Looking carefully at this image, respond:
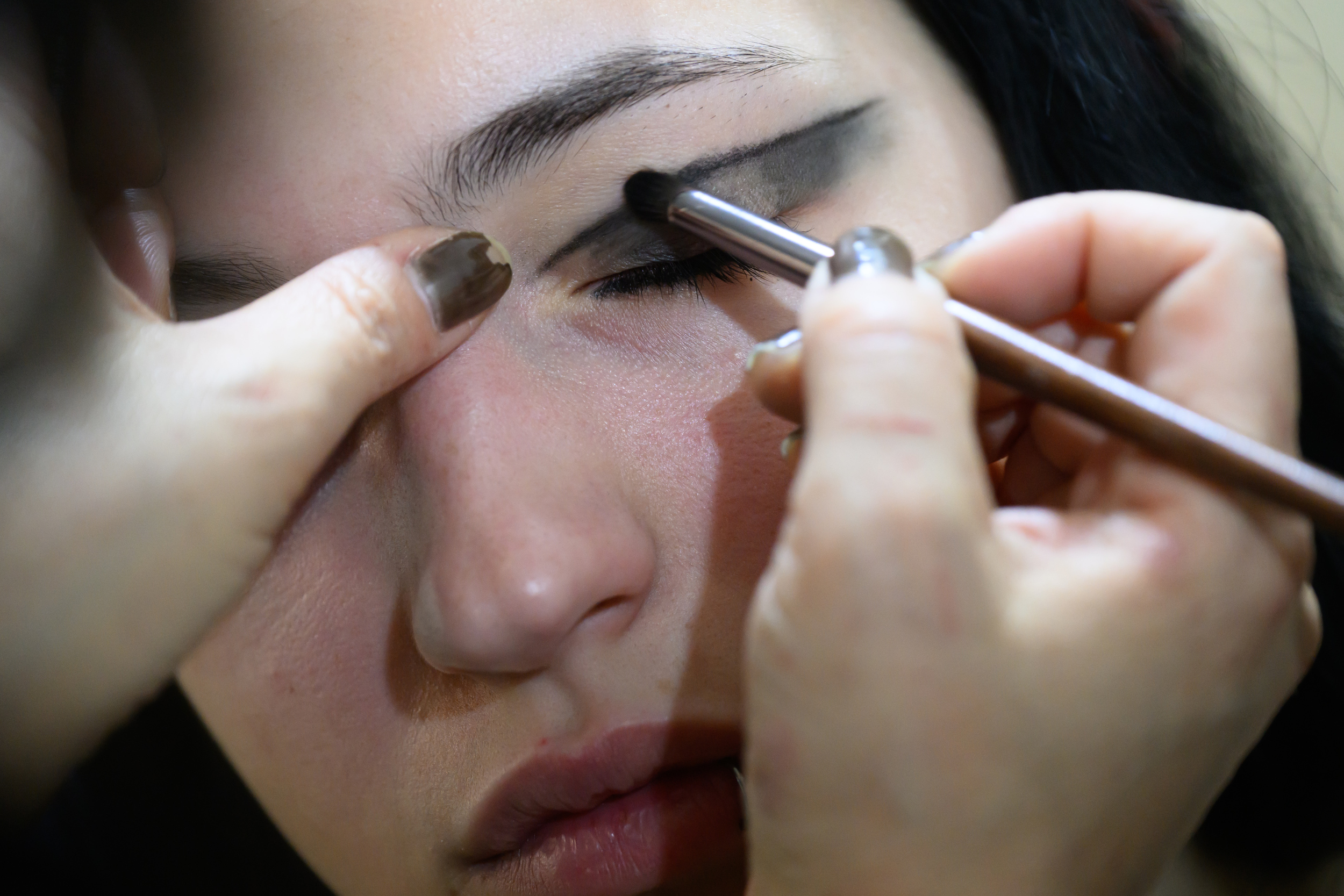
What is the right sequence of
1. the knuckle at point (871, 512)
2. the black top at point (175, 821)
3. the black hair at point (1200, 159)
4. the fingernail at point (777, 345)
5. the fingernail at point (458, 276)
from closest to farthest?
the knuckle at point (871, 512)
the fingernail at point (777, 345)
the fingernail at point (458, 276)
the black hair at point (1200, 159)
the black top at point (175, 821)

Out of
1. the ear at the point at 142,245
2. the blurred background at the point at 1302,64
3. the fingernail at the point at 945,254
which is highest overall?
the ear at the point at 142,245

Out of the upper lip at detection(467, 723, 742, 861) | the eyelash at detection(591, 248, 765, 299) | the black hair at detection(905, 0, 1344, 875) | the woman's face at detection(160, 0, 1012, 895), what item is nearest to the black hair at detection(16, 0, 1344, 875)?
the black hair at detection(905, 0, 1344, 875)

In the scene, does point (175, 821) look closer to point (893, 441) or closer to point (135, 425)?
point (135, 425)

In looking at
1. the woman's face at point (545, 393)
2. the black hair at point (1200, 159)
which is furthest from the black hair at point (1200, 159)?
the woman's face at point (545, 393)

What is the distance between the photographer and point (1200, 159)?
2.53ft

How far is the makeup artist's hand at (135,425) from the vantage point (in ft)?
1.57

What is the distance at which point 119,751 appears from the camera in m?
1.09

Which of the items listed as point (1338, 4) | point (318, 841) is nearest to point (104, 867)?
point (318, 841)

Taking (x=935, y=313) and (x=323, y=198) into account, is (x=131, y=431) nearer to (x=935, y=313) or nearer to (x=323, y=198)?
(x=323, y=198)

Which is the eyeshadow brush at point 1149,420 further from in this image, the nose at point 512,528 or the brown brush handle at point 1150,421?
the nose at point 512,528

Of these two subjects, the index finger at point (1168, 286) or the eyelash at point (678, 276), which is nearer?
the index finger at point (1168, 286)

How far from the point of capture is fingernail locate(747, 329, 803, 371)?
0.43m

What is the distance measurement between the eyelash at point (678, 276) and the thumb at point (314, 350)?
0.28 ft

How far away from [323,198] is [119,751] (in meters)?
0.85
